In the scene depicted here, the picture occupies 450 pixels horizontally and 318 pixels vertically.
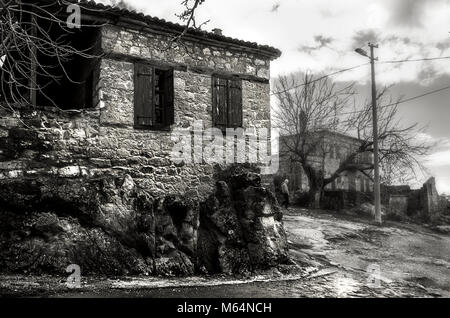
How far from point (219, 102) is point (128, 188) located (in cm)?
324

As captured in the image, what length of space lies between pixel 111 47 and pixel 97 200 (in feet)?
10.9

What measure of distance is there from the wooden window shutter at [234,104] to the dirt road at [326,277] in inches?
135

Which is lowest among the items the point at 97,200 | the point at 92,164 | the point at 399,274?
the point at 399,274

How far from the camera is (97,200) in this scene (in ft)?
24.8

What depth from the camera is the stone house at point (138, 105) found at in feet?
25.7

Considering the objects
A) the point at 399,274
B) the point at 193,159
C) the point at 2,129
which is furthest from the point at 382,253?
the point at 2,129

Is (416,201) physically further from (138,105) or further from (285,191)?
(138,105)

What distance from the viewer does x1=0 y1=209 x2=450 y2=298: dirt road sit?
19.8 ft

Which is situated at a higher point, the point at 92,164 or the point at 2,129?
the point at 2,129

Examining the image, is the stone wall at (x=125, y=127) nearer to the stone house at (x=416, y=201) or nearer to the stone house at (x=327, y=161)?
the stone house at (x=327, y=161)

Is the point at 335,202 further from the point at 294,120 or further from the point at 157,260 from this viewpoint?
the point at 157,260

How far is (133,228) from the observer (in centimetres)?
771
